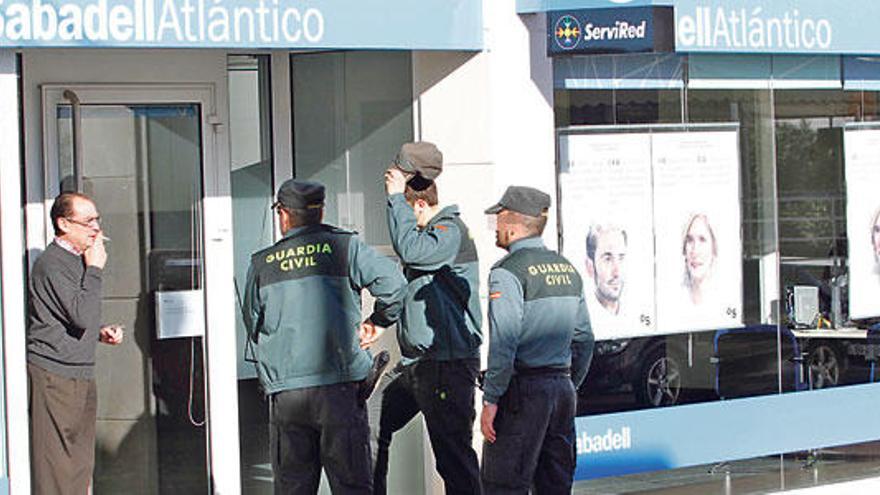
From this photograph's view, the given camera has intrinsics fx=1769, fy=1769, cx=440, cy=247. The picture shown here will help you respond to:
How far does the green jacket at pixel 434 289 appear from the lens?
9172 millimetres

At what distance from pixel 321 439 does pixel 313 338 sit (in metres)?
0.49

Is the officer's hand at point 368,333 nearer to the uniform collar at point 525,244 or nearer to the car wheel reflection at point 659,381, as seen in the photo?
the uniform collar at point 525,244

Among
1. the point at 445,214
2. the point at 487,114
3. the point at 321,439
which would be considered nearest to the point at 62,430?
the point at 321,439

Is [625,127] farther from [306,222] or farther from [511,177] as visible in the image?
[306,222]

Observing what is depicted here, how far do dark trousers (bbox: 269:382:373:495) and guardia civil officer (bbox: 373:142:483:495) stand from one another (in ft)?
2.22

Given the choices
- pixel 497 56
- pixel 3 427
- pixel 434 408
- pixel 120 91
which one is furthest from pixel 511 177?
pixel 3 427

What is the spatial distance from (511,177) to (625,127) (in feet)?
3.26

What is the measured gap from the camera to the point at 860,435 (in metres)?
11.8

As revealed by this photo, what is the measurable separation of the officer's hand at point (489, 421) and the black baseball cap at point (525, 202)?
0.97 metres

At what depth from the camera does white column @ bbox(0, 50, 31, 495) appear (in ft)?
29.0

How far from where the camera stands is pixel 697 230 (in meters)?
11.2

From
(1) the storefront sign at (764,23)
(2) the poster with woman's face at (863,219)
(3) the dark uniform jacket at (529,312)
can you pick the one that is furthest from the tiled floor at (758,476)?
(1) the storefront sign at (764,23)

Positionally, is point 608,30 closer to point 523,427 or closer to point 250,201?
point 250,201

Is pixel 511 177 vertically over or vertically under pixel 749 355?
over
